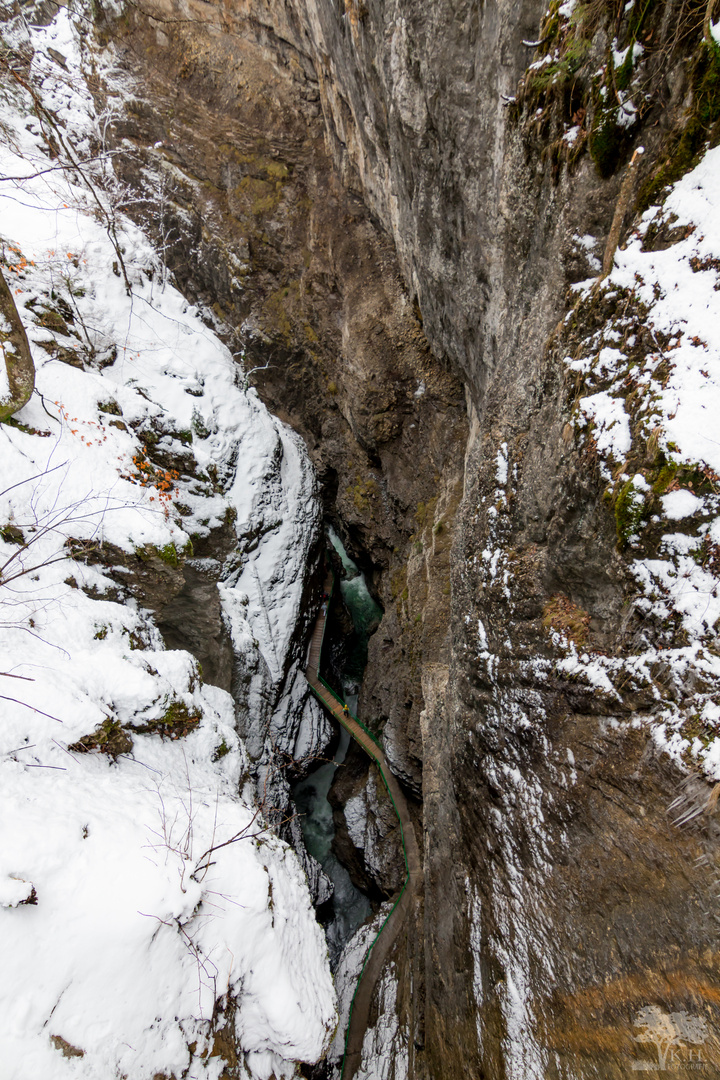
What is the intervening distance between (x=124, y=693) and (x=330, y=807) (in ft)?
21.6

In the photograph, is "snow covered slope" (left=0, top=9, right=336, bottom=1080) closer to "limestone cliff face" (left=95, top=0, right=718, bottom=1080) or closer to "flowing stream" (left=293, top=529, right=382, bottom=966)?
"flowing stream" (left=293, top=529, right=382, bottom=966)

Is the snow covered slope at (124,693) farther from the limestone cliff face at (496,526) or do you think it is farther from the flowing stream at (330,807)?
the limestone cliff face at (496,526)

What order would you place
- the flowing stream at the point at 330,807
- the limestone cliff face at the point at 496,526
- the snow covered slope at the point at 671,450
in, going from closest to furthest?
the snow covered slope at the point at 671,450
the limestone cliff face at the point at 496,526
the flowing stream at the point at 330,807

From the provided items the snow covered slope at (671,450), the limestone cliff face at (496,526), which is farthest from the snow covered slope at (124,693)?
the snow covered slope at (671,450)

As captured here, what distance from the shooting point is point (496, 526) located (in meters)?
4.11

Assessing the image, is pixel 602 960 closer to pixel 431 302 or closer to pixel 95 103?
pixel 431 302

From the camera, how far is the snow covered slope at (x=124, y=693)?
2932 mm

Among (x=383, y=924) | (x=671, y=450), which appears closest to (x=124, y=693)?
(x=671, y=450)

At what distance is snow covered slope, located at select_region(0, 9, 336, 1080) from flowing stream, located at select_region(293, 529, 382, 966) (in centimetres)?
156

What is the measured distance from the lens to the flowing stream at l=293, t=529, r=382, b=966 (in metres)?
8.18

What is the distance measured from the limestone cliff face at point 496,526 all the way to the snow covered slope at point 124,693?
1.83 meters

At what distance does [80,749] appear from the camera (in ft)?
12.5

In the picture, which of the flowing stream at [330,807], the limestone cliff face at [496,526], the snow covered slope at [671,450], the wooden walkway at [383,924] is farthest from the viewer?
the flowing stream at [330,807]

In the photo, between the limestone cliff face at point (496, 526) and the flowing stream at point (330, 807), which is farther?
the flowing stream at point (330, 807)
